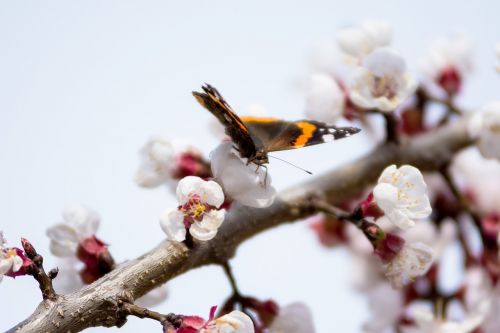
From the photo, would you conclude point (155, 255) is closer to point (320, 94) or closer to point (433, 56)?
point (320, 94)

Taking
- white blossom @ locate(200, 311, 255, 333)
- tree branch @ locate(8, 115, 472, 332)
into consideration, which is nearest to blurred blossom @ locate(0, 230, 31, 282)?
tree branch @ locate(8, 115, 472, 332)

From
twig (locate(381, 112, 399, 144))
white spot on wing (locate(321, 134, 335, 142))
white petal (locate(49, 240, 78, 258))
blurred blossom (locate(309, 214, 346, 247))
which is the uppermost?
white petal (locate(49, 240, 78, 258))

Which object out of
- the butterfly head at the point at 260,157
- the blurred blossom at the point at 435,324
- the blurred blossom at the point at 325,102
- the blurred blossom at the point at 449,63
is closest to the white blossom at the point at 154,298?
the butterfly head at the point at 260,157

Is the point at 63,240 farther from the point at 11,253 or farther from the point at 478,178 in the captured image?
the point at 478,178

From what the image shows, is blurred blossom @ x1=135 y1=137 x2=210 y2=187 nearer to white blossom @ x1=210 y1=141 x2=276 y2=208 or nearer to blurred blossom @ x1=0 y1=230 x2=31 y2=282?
white blossom @ x1=210 y1=141 x2=276 y2=208

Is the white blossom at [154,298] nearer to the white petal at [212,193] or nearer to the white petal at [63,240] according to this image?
the white petal at [63,240]

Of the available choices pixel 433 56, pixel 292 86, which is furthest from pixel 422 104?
pixel 292 86
